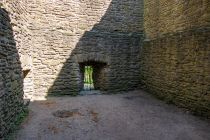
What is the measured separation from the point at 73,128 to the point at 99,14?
494cm

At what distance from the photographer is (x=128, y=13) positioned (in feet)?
31.6

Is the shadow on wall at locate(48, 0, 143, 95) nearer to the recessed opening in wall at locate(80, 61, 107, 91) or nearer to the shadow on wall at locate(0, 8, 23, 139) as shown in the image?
the recessed opening in wall at locate(80, 61, 107, 91)

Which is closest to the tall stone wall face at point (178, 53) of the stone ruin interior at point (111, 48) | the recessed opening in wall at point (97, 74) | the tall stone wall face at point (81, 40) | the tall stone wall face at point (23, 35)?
the stone ruin interior at point (111, 48)

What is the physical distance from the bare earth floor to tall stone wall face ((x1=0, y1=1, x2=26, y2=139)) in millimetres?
403

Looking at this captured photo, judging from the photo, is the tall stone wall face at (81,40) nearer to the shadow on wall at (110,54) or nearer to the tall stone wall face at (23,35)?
the shadow on wall at (110,54)

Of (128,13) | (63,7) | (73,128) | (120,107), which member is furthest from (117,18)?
(73,128)

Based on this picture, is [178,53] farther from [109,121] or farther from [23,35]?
[23,35]

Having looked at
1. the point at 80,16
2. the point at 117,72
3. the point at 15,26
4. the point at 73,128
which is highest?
the point at 80,16

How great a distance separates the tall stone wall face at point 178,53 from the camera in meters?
6.33

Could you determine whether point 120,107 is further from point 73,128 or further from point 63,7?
point 63,7

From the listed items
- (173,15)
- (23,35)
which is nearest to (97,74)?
(23,35)

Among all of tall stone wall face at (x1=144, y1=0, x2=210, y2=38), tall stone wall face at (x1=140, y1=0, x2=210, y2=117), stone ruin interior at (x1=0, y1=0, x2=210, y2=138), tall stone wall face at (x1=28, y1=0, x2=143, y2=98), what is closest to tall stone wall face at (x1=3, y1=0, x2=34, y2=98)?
stone ruin interior at (x1=0, y1=0, x2=210, y2=138)

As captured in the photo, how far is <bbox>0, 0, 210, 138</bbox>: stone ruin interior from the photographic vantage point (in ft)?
20.9

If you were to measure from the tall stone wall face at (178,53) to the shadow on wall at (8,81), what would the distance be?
4.28 m
